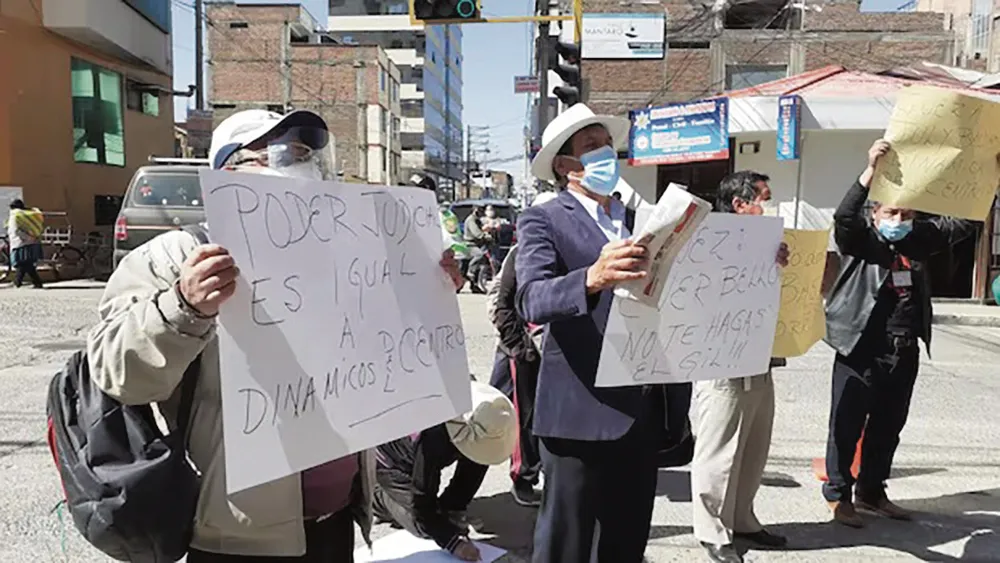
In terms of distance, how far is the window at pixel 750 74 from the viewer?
2352 cm

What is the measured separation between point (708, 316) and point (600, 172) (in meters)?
0.61

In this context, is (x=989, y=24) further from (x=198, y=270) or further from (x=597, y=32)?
(x=198, y=270)

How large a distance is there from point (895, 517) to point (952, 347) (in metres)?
6.46

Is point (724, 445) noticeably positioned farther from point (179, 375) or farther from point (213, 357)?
point (179, 375)

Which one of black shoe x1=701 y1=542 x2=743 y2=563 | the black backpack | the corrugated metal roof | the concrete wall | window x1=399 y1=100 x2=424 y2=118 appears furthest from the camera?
window x1=399 y1=100 x2=424 y2=118

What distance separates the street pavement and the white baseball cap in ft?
6.38

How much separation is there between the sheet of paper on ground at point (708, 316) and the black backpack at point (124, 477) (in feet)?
3.73

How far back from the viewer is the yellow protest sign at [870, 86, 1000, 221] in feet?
10.7

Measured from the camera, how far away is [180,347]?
58.6 inches

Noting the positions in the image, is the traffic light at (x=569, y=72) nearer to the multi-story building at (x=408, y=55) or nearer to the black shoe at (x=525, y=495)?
the black shoe at (x=525, y=495)

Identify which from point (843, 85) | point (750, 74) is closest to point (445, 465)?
point (843, 85)

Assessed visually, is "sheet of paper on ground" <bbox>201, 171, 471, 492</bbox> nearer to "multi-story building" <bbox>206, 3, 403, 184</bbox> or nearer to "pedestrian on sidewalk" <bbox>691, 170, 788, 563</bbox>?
"pedestrian on sidewalk" <bbox>691, 170, 788, 563</bbox>

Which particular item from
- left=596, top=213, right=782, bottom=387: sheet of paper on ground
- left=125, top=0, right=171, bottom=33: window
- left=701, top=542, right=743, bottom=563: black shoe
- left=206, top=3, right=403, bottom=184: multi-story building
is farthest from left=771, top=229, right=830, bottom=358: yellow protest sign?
left=206, top=3, right=403, bottom=184: multi-story building

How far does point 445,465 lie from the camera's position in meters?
3.69
